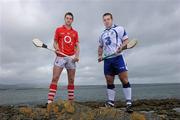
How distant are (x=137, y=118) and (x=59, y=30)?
150 inches

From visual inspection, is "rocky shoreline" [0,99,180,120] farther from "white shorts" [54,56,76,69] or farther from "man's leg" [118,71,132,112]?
"white shorts" [54,56,76,69]

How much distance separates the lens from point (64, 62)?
11.0 metres

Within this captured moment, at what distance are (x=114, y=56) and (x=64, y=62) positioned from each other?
162 centimetres

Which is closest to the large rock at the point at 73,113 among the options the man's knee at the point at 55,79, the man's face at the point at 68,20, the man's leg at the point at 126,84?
the man's leg at the point at 126,84

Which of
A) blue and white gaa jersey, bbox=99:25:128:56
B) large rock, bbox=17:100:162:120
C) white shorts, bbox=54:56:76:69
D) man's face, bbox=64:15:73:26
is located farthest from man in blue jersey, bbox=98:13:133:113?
man's face, bbox=64:15:73:26

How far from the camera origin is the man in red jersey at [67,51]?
10.9 metres

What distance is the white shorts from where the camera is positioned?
1094cm

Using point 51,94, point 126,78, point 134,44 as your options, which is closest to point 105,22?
point 134,44

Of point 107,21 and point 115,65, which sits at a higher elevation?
point 107,21

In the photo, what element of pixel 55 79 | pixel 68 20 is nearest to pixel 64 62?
pixel 55 79

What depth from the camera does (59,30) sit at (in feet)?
36.7

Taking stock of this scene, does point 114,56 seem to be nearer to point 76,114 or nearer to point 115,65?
point 115,65

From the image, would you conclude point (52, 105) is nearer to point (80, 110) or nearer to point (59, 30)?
point (80, 110)

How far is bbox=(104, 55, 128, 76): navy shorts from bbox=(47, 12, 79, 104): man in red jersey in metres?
1.13
